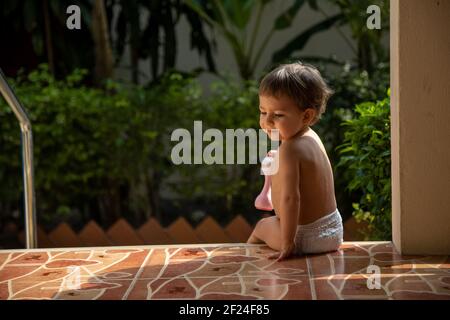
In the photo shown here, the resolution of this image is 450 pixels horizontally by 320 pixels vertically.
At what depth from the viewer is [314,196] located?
3.48m

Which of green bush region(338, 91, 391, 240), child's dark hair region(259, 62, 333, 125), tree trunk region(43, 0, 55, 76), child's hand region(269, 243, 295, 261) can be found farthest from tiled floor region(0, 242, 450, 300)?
tree trunk region(43, 0, 55, 76)

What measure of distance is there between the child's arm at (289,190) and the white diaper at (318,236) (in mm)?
114

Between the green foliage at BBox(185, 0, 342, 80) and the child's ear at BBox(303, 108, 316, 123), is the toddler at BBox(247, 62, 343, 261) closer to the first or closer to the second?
the child's ear at BBox(303, 108, 316, 123)

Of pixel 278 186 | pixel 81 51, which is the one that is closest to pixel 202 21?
pixel 81 51

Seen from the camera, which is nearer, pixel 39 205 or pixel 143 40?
pixel 39 205

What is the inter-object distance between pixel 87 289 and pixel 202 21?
173 inches

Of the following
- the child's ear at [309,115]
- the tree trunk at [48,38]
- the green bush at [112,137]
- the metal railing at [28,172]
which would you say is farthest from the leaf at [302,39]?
the child's ear at [309,115]

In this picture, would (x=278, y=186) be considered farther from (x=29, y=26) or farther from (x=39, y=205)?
(x=29, y=26)

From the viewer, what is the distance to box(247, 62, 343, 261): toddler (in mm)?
3357

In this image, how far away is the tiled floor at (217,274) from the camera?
294 cm

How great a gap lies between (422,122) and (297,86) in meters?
0.59

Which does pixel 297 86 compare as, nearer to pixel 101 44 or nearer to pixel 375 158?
pixel 375 158

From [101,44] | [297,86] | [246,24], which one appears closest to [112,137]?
[101,44]

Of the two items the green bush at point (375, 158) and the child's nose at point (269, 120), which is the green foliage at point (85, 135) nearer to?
the green bush at point (375, 158)
